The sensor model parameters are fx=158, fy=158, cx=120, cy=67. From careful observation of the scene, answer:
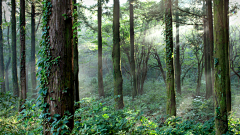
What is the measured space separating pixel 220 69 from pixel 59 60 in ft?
14.1

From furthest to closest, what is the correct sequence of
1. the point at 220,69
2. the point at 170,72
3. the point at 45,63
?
the point at 170,72, the point at 220,69, the point at 45,63

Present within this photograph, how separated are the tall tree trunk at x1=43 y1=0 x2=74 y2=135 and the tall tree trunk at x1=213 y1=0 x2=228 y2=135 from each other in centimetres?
404

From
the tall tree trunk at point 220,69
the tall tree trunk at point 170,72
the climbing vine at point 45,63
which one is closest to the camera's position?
the climbing vine at point 45,63

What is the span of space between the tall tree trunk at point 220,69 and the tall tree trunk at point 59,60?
13.3 feet

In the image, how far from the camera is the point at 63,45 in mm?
3338

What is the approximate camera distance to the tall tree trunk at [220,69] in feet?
14.7

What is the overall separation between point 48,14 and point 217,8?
453 centimetres

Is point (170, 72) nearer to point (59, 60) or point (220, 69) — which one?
point (220, 69)

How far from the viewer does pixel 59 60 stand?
3.29 meters

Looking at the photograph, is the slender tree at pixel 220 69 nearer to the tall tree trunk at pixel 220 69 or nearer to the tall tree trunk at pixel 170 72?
the tall tree trunk at pixel 220 69

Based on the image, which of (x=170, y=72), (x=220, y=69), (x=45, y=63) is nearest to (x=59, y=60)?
(x=45, y=63)

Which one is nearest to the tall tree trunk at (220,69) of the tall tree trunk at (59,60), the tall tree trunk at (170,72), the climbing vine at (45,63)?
the tall tree trunk at (170,72)

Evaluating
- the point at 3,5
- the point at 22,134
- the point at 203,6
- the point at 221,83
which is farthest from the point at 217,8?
the point at 3,5

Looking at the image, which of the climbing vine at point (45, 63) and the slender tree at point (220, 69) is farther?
the slender tree at point (220, 69)
